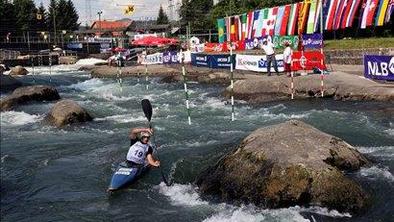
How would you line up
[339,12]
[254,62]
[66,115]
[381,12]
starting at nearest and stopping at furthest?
[66,115] < [254,62] < [381,12] < [339,12]

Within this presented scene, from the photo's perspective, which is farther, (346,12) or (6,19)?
(6,19)

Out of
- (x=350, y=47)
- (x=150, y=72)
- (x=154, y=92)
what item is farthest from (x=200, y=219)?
(x=150, y=72)

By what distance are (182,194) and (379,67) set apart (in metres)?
14.1

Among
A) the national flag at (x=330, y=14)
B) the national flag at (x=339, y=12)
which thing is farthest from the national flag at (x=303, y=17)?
the national flag at (x=339, y=12)

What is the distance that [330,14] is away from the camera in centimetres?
3456

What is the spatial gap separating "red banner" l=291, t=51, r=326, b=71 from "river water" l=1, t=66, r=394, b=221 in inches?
173

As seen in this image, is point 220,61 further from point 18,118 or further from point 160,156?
point 160,156

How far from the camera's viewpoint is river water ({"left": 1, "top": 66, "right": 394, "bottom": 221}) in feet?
30.7

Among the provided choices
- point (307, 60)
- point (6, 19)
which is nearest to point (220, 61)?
point (307, 60)

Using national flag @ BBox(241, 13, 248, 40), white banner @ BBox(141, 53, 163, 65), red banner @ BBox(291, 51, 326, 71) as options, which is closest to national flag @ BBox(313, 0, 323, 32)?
national flag @ BBox(241, 13, 248, 40)

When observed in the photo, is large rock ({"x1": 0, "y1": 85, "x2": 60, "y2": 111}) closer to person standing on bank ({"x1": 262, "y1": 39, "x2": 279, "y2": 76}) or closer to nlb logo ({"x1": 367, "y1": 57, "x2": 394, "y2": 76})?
person standing on bank ({"x1": 262, "y1": 39, "x2": 279, "y2": 76})

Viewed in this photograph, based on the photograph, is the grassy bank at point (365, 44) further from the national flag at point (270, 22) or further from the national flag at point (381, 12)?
the national flag at point (270, 22)

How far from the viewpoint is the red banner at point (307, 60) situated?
24125 millimetres

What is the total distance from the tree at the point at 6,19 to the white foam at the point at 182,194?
88.0 meters
